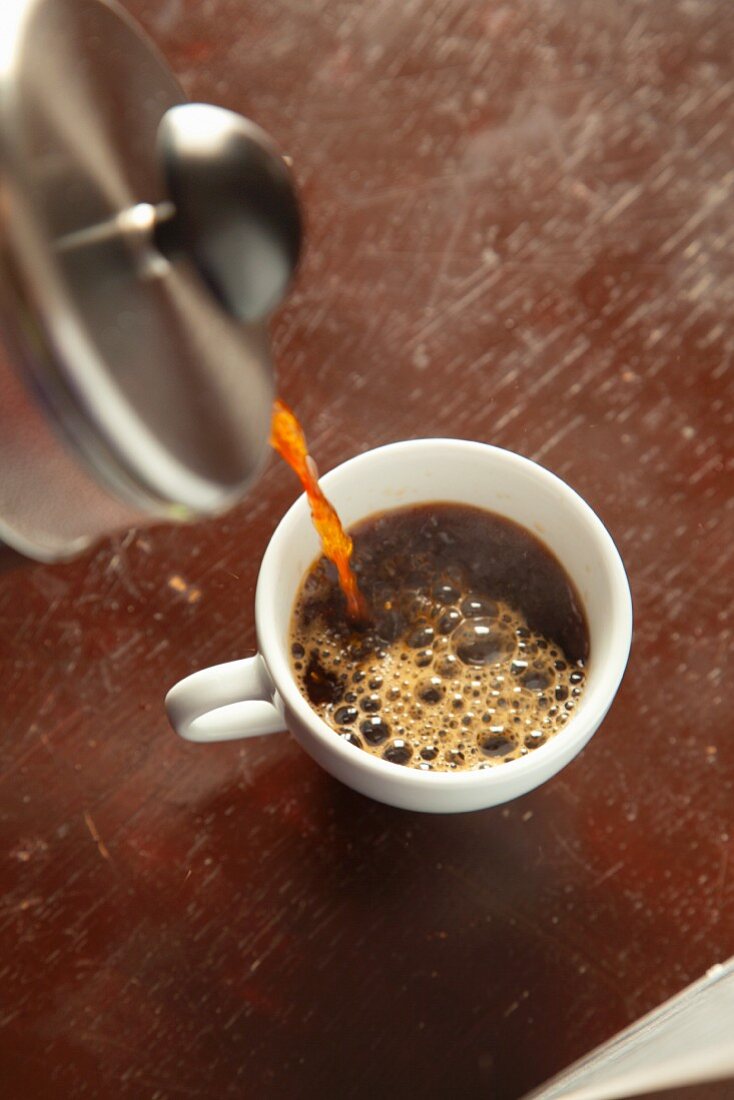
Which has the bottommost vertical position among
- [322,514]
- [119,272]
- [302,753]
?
[302,753]

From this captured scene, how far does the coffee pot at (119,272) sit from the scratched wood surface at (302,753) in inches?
10.8

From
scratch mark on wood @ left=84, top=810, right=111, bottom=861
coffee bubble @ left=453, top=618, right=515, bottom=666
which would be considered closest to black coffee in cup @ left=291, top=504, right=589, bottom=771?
coffee bubble @ left=453, top=618, right=515, bottom=666

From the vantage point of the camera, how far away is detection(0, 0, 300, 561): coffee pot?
0.39 metres

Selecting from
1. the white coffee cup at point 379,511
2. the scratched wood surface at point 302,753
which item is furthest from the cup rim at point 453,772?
the scratched wood surface at point 302,753

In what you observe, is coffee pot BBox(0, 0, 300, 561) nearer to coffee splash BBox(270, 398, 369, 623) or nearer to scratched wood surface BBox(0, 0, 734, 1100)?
coffee splash BBox(270, 398, 369, 623)

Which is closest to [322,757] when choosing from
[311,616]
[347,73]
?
[311,616]

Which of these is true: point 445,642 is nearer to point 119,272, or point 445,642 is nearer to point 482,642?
point 482,642

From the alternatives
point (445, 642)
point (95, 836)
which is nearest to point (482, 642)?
point (445, 642)

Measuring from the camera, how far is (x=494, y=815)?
0.70 metres

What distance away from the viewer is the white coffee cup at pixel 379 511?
0.58 m

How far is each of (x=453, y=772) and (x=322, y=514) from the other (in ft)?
0.50

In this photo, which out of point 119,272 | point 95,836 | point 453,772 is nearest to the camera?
point 119,272

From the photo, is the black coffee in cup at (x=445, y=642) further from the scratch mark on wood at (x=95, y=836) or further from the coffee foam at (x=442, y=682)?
the scratch mark on wood at (x=95, y=836)

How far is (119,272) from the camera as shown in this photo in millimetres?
424
